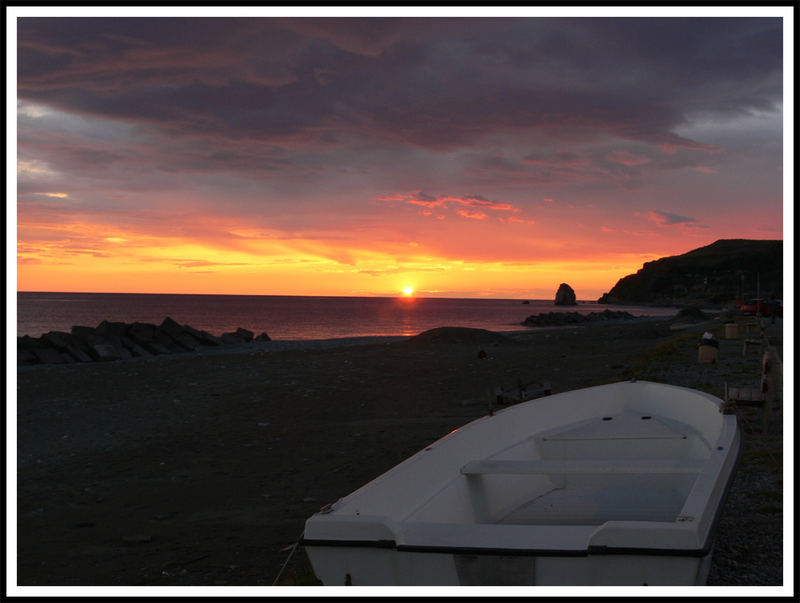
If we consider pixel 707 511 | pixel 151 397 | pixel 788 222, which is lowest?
pixel 151 397

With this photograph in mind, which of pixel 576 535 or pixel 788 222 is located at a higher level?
pixel 788 222

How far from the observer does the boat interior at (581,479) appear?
611 centimetres

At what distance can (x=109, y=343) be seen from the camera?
3050 centimetres

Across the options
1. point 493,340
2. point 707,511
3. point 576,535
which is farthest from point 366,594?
point 493,340

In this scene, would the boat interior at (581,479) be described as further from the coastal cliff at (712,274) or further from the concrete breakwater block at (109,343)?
the coastal cliff at (712,274)

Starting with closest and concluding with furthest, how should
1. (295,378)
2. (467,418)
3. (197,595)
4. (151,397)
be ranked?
(197,595), (467,418), (151,397), (295,378)

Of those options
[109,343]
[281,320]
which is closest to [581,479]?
[109,343]

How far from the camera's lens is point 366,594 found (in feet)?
13.0

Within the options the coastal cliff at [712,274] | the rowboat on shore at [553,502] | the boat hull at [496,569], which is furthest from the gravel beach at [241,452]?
the coastal cliff at [712,274]

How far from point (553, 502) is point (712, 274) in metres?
176

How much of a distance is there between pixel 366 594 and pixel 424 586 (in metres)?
0.44

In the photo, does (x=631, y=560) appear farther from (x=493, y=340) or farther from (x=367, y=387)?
(x=493, y=340)

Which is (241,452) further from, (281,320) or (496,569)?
(281,320)

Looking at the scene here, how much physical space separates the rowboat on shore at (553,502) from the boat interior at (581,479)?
0.06 feet
